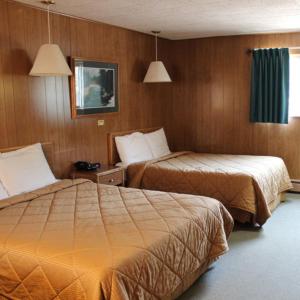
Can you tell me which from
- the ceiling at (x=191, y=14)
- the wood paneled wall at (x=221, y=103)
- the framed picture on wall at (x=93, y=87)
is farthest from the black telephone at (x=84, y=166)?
the wood paneled wall at (x=221, y=103)

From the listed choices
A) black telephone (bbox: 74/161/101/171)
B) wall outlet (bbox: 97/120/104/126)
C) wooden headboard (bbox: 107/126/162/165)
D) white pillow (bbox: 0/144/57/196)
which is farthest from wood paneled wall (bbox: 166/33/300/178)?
white pillow (bbox: 0/144/57/196)

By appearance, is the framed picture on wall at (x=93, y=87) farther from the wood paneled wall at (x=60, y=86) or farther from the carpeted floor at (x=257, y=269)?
the carpeted floor at (x=257, y=269)

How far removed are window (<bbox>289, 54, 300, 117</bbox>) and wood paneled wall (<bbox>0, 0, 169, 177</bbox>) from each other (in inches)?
76.5

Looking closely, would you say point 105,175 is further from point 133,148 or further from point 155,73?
point 155,73

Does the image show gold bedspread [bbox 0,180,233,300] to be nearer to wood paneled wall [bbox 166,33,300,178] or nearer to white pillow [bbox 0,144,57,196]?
white pillow [bbox 0,144,57,196]

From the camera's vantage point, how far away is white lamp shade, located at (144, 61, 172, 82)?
507cm

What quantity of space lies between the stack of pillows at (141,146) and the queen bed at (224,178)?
7cm

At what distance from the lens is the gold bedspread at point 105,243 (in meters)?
1.97

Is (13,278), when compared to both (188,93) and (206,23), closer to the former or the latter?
(206,23)

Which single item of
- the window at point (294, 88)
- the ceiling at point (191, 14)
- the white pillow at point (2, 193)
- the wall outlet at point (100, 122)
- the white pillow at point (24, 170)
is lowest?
the white pillow at point (2, 193)

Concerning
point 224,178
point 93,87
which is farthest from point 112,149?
point 224,178

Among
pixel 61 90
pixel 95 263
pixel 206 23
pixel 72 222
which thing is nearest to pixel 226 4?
pixel 206 23

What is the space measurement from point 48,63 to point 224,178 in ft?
6.84

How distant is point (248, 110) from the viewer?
18.2 feet
